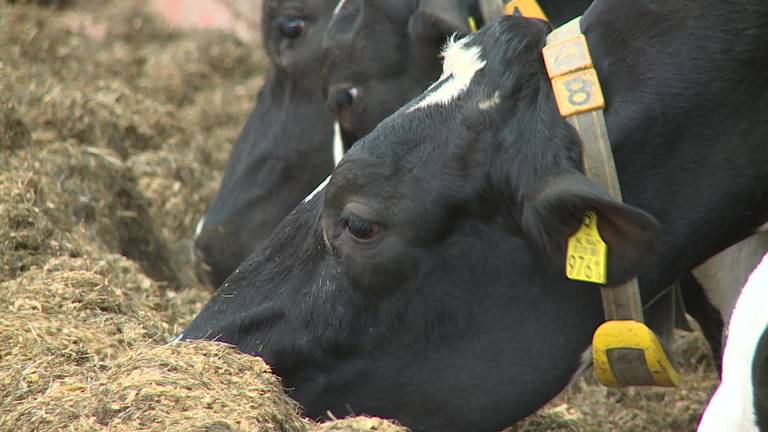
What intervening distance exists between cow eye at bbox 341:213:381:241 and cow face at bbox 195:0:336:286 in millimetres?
1936

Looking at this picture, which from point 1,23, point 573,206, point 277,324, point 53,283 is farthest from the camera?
point 1,23

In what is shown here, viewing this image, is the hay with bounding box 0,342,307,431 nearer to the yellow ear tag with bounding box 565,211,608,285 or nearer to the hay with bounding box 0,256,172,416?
the hay with bounding box 0,256,172,416

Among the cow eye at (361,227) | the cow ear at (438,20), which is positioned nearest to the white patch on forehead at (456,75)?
the cow eye at (361,227)

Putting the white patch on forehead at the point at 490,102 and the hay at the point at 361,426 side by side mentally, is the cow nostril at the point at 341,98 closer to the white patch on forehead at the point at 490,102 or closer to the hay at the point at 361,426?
the white patch on forehead at the point at 490,102

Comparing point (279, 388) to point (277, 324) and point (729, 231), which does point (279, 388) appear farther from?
point (729, 231)

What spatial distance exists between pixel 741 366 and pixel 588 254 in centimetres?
43

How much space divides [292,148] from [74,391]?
8.42ft

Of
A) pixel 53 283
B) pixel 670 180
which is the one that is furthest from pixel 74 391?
pixel 670 180

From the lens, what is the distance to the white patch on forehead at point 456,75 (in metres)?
3.36

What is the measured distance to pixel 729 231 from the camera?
3322 millimetres

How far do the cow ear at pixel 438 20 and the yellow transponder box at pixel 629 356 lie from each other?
154 cm

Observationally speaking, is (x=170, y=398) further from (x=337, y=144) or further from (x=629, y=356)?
(x=337, y=144)

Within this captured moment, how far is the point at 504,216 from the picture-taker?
3268 mm

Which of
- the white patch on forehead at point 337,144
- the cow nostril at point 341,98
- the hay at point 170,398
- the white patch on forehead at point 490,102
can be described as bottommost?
the hay at point 170,398
